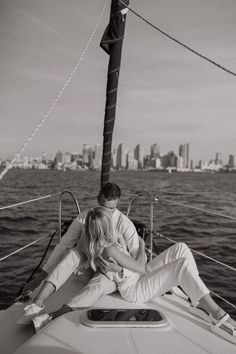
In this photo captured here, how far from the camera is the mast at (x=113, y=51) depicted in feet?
14.3

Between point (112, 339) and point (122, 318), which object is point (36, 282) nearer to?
point (122, 318)

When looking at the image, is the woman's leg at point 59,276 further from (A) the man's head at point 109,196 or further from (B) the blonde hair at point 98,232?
(A) the man's head at point 109,196

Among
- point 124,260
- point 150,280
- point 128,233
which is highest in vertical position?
point 128,233

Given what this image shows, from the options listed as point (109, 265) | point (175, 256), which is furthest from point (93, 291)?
point (175, 256)

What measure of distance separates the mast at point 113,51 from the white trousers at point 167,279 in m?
1.58

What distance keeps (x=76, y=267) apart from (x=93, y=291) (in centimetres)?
24

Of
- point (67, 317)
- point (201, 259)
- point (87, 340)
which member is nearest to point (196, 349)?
point (87, 340)

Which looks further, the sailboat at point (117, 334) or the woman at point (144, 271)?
the woman at point (144, 271)

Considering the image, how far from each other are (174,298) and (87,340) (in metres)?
1.24

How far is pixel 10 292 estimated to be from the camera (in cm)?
675

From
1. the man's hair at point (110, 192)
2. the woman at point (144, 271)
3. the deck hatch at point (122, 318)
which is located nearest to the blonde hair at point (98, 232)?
the woman at point (144, 271)

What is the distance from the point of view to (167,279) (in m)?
2.92

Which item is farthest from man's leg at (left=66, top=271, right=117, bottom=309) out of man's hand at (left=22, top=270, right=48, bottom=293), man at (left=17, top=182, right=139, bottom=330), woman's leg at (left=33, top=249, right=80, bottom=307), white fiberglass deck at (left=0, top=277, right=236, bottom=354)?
man's hand at (left=22, top=270, right=48, bottom=293)

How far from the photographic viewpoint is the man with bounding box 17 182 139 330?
2.76 m
